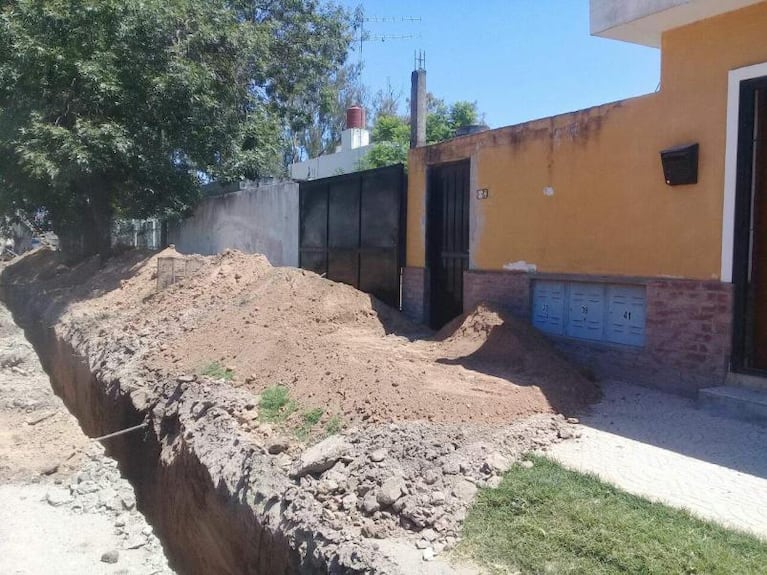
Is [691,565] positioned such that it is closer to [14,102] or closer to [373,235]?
[373,235]

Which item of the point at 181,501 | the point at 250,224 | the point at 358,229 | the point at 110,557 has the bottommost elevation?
the point at 110,557

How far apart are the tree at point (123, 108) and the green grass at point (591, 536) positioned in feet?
34.8

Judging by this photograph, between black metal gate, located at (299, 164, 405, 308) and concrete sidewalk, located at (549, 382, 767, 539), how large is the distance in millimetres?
4909

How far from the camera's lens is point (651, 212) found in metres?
6.26

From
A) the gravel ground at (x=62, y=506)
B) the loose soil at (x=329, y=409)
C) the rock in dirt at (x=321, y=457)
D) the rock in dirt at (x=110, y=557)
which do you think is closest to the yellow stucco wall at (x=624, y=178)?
the loose soil at (x=329, y=409)

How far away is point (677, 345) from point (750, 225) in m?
1.22

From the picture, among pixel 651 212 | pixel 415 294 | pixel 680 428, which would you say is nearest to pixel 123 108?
pixel 415 294

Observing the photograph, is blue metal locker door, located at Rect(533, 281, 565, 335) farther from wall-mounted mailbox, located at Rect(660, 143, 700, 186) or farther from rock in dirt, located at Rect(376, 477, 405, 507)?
rock in dirt, located at Rect(376, 477, 405, 507)

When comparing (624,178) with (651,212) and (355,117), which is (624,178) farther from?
(355,117)

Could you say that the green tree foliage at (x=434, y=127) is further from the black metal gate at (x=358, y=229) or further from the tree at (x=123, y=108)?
the black metal gate at (x=358, y=229)

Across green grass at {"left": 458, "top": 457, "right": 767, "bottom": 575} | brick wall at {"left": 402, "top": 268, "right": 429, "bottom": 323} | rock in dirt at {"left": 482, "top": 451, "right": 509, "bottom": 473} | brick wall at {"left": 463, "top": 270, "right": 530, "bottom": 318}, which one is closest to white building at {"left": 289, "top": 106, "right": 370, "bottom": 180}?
brick wall at {"left": 402, "top": 268, "right": 429, "bottom": 323}

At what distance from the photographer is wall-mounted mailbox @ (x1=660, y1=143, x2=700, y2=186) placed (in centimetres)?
583

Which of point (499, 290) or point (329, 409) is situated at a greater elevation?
point (499, 290)

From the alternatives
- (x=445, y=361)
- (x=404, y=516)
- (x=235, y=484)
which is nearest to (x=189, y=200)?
(x=445, y=361)
